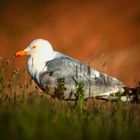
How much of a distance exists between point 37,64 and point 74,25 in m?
14.3

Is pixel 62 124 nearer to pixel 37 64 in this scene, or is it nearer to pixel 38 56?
pixel 37 64

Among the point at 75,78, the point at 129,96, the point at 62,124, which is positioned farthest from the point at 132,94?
the point at 62,124

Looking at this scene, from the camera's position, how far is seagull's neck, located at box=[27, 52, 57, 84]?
1017 centimetres

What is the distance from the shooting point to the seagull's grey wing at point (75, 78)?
10.0 m

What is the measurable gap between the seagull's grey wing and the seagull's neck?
82 millimetres

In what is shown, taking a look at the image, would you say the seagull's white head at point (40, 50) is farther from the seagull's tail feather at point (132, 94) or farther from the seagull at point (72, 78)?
the seagull's tail feather at point (132, 94)

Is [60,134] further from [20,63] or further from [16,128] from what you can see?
[20,63]

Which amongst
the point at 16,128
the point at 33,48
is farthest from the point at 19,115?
the point at 33,48

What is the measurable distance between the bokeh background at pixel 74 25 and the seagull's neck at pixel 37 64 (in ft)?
31.6

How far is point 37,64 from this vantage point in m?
10.3

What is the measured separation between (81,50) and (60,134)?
613 inches

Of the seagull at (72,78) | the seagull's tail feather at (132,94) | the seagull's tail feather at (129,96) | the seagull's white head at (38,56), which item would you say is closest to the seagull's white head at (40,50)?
the seagull's white head at (38,56)

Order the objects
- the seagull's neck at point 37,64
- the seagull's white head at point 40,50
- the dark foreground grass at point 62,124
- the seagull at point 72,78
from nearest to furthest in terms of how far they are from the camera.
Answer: the dark foreground grass at point 62,124 → the seagull at point 72,78 → the seagull's neck at point 37,64 → the seagull's white head at point 40,50

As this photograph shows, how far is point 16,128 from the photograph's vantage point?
613cm
